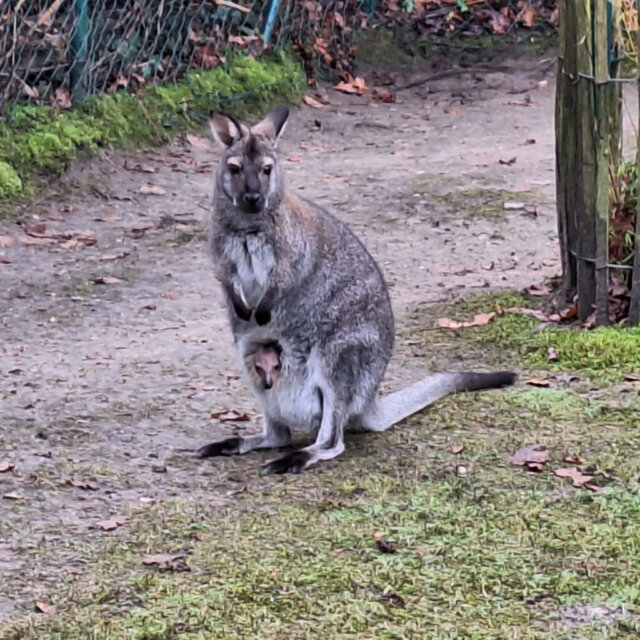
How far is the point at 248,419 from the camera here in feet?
17.1

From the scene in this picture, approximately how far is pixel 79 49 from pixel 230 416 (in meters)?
4.76

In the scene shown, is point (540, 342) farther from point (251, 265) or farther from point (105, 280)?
point (105, 280)

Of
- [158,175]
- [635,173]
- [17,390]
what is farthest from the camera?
[158,175]

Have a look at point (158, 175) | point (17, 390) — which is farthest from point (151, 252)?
point (17, 390)

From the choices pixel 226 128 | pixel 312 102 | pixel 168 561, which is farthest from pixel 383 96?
pixel 168 561

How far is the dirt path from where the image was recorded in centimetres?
449

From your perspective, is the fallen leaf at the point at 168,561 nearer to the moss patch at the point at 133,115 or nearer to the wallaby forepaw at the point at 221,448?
the wallaby forepaw at the point at 221,448

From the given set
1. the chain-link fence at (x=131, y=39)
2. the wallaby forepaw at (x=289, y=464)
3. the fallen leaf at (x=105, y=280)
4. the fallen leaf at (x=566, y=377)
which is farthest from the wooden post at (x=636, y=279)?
the chain-link fence at (x=131, y=39)

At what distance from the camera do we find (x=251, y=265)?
4730mm

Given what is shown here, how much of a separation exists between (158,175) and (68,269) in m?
1.85

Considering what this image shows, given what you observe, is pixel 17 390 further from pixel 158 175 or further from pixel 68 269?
pixel 158 175

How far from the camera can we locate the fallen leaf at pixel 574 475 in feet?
14.3

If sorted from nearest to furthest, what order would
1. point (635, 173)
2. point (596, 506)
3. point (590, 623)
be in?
point (590, 623), point (596, 506), point (635, 173)

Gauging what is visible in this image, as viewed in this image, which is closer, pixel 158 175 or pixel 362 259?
pixel 362 259
